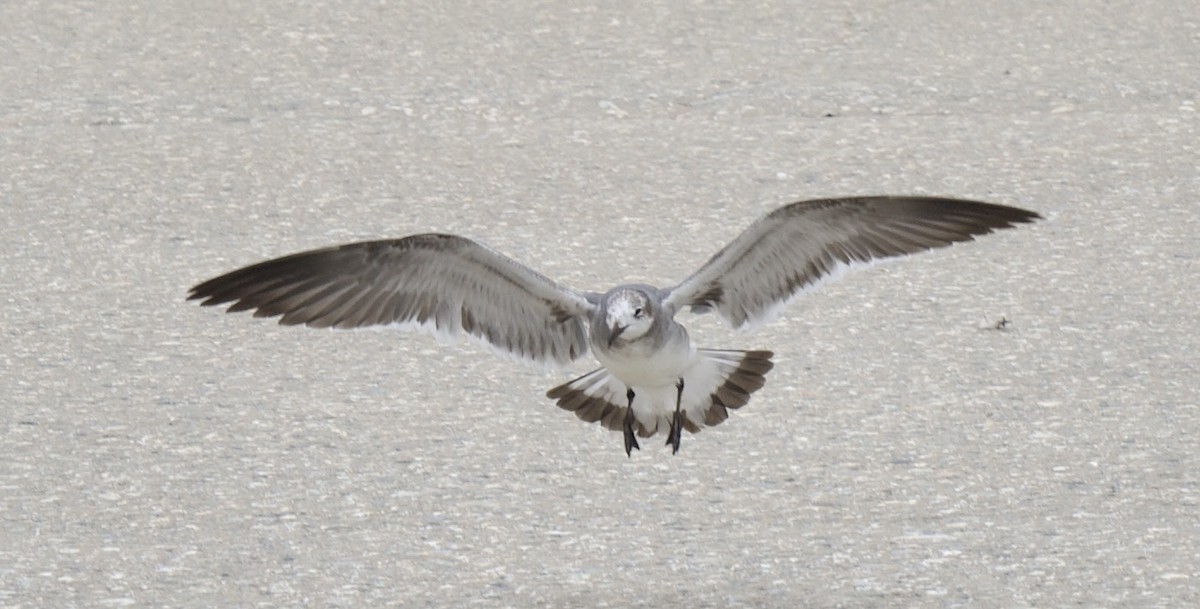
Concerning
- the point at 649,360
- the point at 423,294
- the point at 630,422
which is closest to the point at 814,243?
the point at 649,360

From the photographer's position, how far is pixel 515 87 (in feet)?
30.0

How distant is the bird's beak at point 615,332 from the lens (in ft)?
17.1

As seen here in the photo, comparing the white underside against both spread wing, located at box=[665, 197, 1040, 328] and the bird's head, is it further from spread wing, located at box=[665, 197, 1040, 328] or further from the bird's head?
the bird's head

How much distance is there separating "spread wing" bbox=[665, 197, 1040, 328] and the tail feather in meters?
0.13

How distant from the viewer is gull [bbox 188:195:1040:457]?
5.27 metres

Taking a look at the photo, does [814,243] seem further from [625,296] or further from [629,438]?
[629,438]

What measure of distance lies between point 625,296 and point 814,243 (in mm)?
590

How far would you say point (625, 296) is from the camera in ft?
17.1

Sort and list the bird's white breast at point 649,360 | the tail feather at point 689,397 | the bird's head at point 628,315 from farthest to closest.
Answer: the tail feather at point 689,397
the bird's white breast at point 649,360
the bird's head at point 628,315

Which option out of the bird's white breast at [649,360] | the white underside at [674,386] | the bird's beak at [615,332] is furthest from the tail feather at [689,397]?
the bird's beak at [615,332]

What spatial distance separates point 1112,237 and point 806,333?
144 cm

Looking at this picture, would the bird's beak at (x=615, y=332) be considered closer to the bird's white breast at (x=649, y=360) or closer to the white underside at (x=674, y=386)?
the bird's white breast at (x=649, y=360)

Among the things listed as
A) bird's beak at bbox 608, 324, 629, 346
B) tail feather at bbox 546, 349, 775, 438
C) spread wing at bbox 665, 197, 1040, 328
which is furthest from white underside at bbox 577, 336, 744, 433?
bird's beak at bbox 608, 324, 629, 346

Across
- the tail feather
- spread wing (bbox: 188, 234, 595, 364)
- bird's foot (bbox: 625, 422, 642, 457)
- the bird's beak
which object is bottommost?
bird's foot (bbox: 625, 422, 642, 457)
